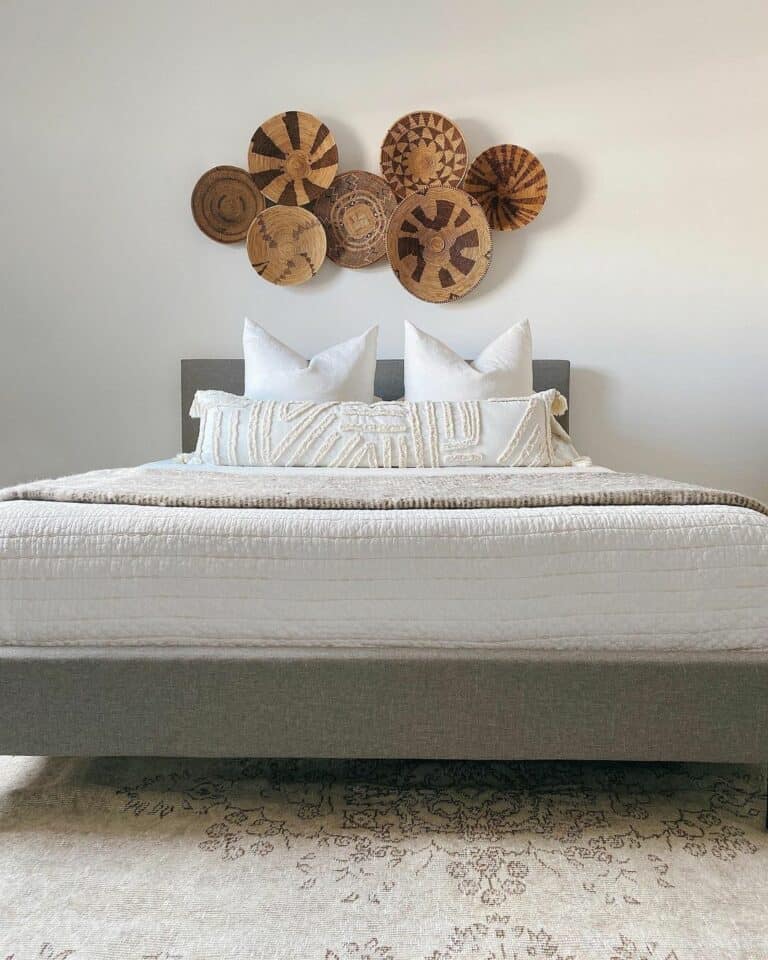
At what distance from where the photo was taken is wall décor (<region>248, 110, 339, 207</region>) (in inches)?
127

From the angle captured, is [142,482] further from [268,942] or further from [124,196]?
[124,196]

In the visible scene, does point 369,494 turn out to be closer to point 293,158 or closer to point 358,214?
point 358,214

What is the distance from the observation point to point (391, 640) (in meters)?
1.33

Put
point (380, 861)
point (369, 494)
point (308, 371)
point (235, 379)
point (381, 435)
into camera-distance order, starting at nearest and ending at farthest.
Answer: point (380, 861) → point (369, 494) → point (381, 435) → point (308, 371) → point (235, 379)

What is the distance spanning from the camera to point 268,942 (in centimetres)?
107

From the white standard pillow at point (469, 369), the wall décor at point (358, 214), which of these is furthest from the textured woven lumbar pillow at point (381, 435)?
the wall décor at point (358, 214)

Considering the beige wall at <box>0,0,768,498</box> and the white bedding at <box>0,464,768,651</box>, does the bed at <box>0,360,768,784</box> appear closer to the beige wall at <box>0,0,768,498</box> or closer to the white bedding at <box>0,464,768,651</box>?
the white bedding at <box>0,464,768,651</box>

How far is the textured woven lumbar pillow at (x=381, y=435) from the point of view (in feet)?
7.93

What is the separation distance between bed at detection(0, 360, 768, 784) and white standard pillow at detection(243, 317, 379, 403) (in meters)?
1.52

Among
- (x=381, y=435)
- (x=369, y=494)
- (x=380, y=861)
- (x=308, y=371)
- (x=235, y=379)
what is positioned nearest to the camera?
(x=380, y=861)

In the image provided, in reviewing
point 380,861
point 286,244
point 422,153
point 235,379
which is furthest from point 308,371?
point 380,861

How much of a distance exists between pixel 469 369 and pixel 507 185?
34.5 inches

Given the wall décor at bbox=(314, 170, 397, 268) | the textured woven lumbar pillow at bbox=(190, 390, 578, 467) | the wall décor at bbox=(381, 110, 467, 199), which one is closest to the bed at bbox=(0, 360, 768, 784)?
the textured woven lumbar pillow at bbox=(190, 390, 578, 467)

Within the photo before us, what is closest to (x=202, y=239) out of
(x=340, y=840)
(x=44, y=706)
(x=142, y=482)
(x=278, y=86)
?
(x=278, y=86)
